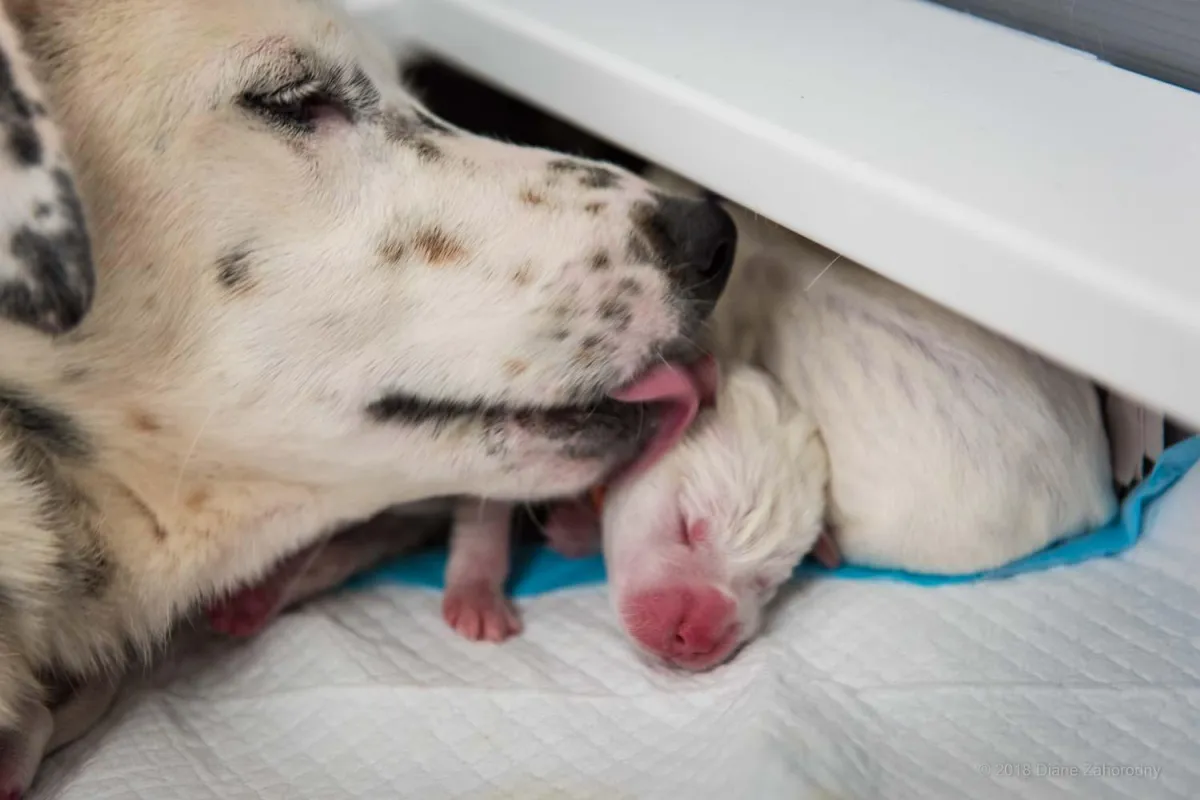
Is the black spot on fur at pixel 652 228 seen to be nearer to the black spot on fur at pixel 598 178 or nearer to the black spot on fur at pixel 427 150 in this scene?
the black spot on fur at pixel 598 178

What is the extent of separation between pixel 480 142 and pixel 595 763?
516 mm

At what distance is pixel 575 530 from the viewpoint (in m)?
1.18

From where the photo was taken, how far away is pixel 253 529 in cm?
93

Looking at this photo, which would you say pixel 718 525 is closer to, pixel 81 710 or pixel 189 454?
pixel 189 454

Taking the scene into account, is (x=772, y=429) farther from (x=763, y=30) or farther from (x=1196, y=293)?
(x=1196, y=293)

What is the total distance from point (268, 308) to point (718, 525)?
448 mm

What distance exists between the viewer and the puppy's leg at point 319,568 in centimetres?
105

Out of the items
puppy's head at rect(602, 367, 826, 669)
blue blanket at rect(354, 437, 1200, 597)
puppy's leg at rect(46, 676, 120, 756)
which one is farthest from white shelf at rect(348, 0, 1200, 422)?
puppy's leg at rect(46, 676, 120, 756)

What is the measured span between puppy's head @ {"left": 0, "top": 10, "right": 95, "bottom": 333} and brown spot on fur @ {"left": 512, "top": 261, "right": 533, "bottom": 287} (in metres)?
0.29

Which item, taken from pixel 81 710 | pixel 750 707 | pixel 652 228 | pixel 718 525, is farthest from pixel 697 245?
pixel 81 710

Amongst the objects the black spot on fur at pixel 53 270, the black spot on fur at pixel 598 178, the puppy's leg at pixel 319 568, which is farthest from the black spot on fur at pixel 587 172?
the puppy's leg at pixel 319 568

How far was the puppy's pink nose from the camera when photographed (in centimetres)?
95

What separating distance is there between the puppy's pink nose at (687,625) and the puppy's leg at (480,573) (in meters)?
0.16

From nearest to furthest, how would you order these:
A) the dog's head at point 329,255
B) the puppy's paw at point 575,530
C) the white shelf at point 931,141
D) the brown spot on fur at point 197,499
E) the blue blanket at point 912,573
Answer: the white shelf at point 931,141, the dog's head at point 329,255, the brown spot on fur at point 197,499, the blue blanket at point 912,573, the puppy's paw at point 575,530
